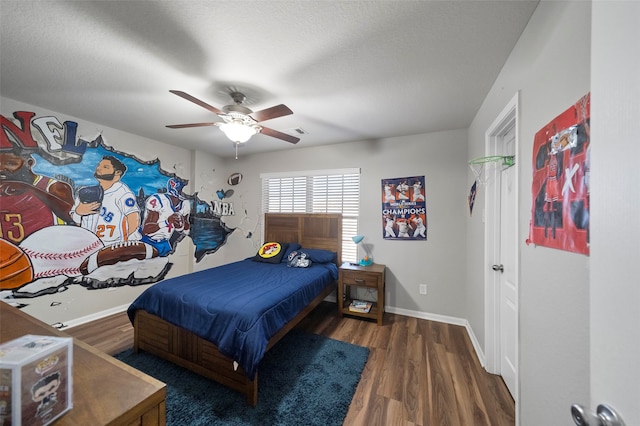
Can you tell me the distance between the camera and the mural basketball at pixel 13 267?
7.32 feet

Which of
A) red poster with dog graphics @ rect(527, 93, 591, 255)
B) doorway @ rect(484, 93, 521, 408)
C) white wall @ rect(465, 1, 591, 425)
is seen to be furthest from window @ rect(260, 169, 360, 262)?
red poster with dog graphics @ rect(527, 93, 591, 255)

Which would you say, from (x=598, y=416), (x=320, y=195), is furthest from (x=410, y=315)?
(x=598, y=416)

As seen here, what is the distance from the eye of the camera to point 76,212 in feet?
8.76

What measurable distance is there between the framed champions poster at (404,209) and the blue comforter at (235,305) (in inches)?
51.2

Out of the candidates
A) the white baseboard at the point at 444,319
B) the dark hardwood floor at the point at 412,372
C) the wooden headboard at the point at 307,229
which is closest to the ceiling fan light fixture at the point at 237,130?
the wooden headboard at the point at 307,229

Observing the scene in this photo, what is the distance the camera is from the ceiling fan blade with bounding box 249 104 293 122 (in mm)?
1700

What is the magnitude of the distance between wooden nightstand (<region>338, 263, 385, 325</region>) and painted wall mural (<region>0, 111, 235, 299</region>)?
9.12ft

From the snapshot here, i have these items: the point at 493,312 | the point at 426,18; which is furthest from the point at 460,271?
the point at 426,18

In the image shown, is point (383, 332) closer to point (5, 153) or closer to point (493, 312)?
point (493, 312)

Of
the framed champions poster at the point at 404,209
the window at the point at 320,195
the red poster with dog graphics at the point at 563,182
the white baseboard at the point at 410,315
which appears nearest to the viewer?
the red poster with dog graphics at the point at 563,182

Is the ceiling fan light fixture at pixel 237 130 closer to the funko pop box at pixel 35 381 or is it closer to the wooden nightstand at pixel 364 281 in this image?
the funko pop box at pixel 35 381

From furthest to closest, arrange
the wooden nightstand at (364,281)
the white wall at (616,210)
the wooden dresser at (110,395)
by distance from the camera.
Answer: the wooden nightstand at (364,281), the wooden dresser at (110,395), the white wall at (616,210)

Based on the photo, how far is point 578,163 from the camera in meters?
0.89

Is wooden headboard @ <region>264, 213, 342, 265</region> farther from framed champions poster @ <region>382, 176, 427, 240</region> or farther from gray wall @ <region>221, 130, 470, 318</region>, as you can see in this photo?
framed champions poster @ <region>382, 176, 427, 240</region>
